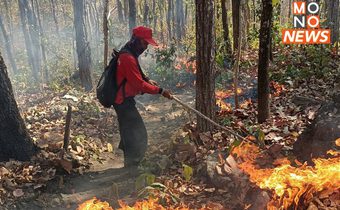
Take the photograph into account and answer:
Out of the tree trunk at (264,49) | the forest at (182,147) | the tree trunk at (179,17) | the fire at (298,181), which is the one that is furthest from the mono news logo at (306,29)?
the tree trunk at (179,17)

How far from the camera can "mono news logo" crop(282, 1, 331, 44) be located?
13648 mm

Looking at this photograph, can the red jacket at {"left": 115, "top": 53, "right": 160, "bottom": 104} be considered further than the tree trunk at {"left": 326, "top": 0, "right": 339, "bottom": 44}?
No

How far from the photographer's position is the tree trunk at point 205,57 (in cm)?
569

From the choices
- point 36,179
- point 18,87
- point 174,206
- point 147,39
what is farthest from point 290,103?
point 18,87

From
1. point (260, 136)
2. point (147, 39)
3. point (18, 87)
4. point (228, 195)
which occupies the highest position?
point (147, 39)

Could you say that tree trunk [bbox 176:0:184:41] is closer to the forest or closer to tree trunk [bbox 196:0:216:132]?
the forest

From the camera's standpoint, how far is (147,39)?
214 inches

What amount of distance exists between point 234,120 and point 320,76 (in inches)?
184

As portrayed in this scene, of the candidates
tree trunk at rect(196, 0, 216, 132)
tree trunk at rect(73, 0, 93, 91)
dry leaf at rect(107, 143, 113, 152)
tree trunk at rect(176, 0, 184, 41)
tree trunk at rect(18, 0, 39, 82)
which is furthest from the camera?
tree trunk at rect(176, 0, 184, 41)

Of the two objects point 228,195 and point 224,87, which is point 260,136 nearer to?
point 228,195

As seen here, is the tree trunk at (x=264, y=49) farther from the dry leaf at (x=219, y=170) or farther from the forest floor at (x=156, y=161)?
the dry leaf at (x=219, y=170)

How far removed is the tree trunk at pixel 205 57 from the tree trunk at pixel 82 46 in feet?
28.9

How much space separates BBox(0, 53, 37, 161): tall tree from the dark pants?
1.68 m

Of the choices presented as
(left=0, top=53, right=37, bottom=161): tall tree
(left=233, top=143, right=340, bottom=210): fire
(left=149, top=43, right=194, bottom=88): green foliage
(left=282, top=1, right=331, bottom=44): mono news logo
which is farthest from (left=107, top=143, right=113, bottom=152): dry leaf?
(left=282, top=1, right=331, bottom=44): mono news logo
